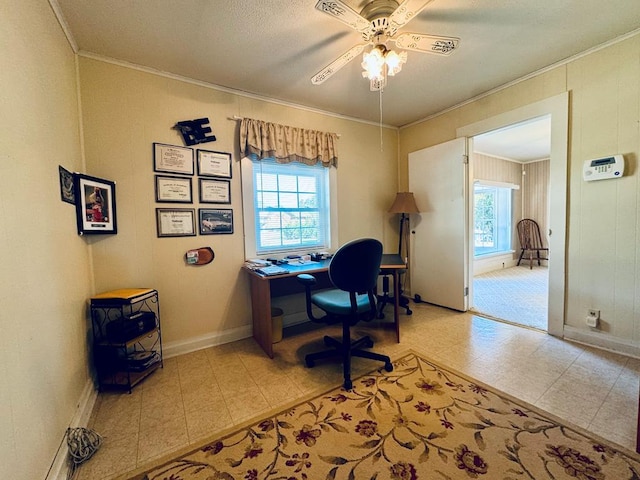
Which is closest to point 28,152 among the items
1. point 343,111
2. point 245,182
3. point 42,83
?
point 42,83

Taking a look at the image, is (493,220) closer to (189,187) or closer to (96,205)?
(189,187)

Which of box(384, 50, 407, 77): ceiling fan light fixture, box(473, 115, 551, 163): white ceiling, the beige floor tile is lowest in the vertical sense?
the beige floor tile

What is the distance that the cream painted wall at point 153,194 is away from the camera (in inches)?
78.8

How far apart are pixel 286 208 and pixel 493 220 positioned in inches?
207

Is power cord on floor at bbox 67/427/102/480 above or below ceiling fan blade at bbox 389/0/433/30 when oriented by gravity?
below

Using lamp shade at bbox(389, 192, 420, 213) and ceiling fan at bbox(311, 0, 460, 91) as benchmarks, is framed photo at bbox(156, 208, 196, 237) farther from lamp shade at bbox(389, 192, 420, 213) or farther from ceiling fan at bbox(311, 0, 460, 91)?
lamp shade at bbox(389, 192, 420, 213)

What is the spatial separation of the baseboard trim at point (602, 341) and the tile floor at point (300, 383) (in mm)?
91

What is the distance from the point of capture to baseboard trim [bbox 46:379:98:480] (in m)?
1.12

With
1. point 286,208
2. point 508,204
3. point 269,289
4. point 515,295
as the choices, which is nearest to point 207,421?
point 269,289

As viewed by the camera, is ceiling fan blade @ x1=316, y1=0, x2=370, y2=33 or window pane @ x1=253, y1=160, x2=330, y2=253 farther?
window pane @ x1=253, y1=160, x2=330, y2=253

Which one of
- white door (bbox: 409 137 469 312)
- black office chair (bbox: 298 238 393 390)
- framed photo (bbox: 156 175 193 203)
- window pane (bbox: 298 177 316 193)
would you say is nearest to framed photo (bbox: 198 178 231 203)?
framed photo (bbox: 156 175 193 203)

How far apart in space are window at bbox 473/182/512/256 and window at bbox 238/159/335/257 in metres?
4.32

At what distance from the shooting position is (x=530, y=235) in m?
5.81

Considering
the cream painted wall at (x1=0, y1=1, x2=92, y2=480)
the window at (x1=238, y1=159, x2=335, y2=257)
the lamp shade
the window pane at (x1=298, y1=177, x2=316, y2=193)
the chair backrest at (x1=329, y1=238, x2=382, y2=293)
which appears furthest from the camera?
the lamp shade
